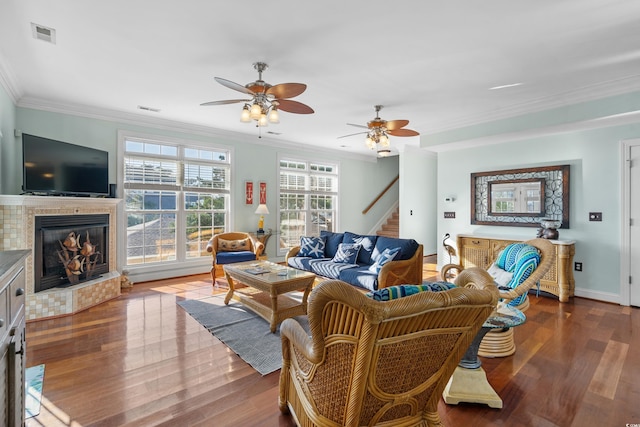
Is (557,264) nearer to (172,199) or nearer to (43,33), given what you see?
(172,199)

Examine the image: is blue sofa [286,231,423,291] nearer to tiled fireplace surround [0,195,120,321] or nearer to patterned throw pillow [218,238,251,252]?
patterned throw pillow [218,238,251,252]

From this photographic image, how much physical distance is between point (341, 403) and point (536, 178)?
4804 millimetres

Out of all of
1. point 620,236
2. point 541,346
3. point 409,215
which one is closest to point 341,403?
point 541,346

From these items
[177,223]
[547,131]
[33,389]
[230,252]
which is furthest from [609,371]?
[177,223]

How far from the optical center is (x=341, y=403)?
1410 millimetres

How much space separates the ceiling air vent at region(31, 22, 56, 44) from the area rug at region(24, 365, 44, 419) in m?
2.64

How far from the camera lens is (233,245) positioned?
5.52 metres

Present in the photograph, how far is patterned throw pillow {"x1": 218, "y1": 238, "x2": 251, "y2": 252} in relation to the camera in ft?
17.9

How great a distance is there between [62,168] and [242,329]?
3.13 m

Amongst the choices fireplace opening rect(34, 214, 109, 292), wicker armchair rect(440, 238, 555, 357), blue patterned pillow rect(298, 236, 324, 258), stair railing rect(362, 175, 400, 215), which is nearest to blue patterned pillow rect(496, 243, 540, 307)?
wicker armchair rect(440, 238, 555, 357)

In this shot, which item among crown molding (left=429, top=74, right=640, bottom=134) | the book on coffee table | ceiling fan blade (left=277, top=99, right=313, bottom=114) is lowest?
the book on coffee table

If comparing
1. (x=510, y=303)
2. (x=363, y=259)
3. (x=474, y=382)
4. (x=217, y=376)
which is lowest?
(x=217, y=376)

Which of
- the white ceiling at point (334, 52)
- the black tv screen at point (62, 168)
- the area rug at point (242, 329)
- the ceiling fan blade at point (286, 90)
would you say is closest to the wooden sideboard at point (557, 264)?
the white ceiling at point (334, 52)

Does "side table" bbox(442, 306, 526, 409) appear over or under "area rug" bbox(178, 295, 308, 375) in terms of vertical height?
over
